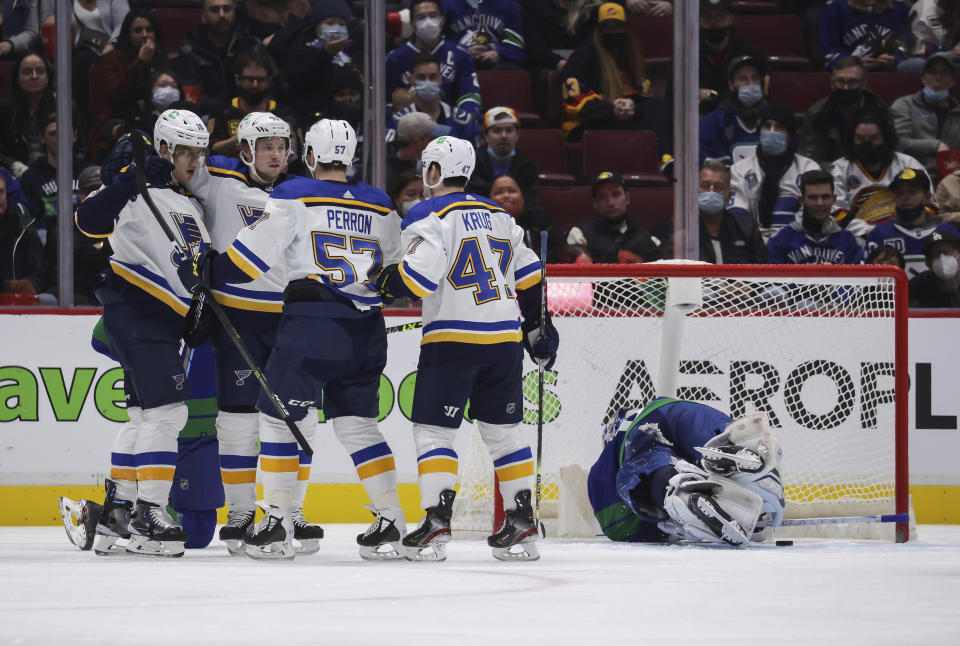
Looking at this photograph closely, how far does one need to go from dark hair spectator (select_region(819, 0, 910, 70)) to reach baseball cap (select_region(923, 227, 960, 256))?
134 cm

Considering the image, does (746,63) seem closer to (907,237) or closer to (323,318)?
(907,237)

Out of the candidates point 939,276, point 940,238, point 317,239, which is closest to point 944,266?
point 939,276

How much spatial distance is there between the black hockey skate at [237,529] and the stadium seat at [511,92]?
279 centimetres

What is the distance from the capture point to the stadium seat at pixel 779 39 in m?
7.31

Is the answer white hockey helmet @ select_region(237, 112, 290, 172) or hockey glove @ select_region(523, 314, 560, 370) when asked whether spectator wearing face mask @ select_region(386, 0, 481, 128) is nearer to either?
white hockey helmet @ select_region(237, 112, 290, 172)

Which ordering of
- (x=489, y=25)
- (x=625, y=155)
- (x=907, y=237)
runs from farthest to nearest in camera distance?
(x=489, y=25) → (x=907, y=237) → (x=625, y=155)

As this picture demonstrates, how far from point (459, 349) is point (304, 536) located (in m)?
0.84

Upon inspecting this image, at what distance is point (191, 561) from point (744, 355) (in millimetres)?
2451

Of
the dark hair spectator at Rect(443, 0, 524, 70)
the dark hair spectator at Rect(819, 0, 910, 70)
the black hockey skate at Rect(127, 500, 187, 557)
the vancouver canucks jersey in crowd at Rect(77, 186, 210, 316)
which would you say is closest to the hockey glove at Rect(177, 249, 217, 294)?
the vancouver canucks jersey in crowd at Rect(77, 186, 210, 316)

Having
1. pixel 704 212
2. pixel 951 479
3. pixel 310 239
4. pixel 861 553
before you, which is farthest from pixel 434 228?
pixel 951 479

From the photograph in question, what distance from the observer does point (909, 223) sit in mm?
6605

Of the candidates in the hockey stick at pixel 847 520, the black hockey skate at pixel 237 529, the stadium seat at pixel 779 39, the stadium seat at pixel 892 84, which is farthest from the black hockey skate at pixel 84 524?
the stadium seat at pixel 892 84

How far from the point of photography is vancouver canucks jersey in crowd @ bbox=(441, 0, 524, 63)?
6.87m

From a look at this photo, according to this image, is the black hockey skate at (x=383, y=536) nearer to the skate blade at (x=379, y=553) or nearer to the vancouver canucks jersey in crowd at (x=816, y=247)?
the skate blade at (x=379, y=553)
